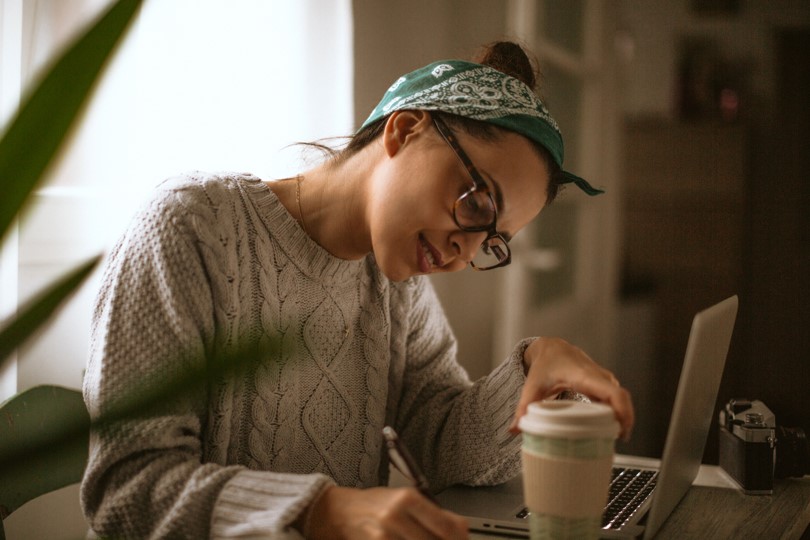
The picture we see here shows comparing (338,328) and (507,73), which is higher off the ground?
(507,73)

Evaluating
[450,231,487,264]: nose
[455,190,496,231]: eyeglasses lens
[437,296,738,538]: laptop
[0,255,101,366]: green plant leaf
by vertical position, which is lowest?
[437,296,738,538]: laptop

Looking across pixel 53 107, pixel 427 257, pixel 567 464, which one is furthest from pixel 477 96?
pixel 53 107

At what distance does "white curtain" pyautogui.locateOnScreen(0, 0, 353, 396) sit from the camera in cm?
129

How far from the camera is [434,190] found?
3.45 ft

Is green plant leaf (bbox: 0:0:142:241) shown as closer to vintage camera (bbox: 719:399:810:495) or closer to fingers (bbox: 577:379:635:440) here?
fingers (bbox: 577:379:635:440)

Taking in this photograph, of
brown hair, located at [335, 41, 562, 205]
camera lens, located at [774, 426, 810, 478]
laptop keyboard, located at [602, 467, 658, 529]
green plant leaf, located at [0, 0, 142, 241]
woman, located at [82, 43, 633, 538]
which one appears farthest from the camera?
camera lens, located at [774, 426, 810, 478]

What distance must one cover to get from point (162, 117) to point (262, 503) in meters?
0.84

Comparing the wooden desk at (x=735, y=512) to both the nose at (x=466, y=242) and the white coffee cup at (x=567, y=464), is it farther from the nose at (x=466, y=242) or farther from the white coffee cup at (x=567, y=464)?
the nose at (x=466, y=242)

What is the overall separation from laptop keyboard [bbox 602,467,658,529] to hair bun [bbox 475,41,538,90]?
59cm

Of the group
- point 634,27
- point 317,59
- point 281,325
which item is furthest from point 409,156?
point 634,27

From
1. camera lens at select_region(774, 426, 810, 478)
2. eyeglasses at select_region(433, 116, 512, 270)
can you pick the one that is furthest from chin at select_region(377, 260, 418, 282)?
camera lens at select_region(774, 426, 810, 478)

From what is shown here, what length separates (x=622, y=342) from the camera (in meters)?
4.30

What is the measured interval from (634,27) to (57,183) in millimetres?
4068

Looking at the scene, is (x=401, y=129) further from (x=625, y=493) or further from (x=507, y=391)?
(x=625, y=493)
